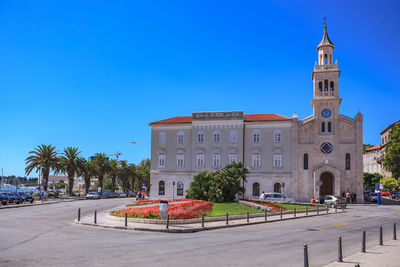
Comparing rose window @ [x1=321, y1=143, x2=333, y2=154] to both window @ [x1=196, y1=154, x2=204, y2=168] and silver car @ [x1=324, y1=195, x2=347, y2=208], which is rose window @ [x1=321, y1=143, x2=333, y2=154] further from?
window @ [x1=196, y1=154, x2=204, y2=168]

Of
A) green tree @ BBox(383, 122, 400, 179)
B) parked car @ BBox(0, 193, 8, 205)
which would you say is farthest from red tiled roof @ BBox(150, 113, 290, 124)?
parked car @ BBox(0, 193, 8, 205)

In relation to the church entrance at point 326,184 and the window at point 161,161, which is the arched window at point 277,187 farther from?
the window at point 161,161

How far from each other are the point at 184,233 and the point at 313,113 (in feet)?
135

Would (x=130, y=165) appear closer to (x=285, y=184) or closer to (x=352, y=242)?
(x=285, y=184)

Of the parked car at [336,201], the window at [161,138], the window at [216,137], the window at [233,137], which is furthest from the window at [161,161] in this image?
the parked car at [336,201]

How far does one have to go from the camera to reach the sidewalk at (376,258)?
11.1 meters

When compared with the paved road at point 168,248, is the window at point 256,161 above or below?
above

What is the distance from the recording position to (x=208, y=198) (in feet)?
119

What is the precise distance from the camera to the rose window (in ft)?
176

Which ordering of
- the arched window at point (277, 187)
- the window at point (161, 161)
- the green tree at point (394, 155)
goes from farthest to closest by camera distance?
1. the green tree at point (394, 155)
2. the window at point (161, 161)
3. the arched window at point (277, 187)

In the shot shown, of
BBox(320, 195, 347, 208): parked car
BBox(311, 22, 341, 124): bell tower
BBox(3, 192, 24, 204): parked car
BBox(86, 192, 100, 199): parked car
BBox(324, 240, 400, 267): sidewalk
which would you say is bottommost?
BBox(86, 192, 100, 199): parked car

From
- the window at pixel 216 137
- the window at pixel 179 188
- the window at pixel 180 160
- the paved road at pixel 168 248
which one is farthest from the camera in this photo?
the window at pixel 180 160

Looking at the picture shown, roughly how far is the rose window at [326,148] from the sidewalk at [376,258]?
1604 inches

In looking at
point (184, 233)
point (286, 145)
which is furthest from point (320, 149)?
point (184, 233)
